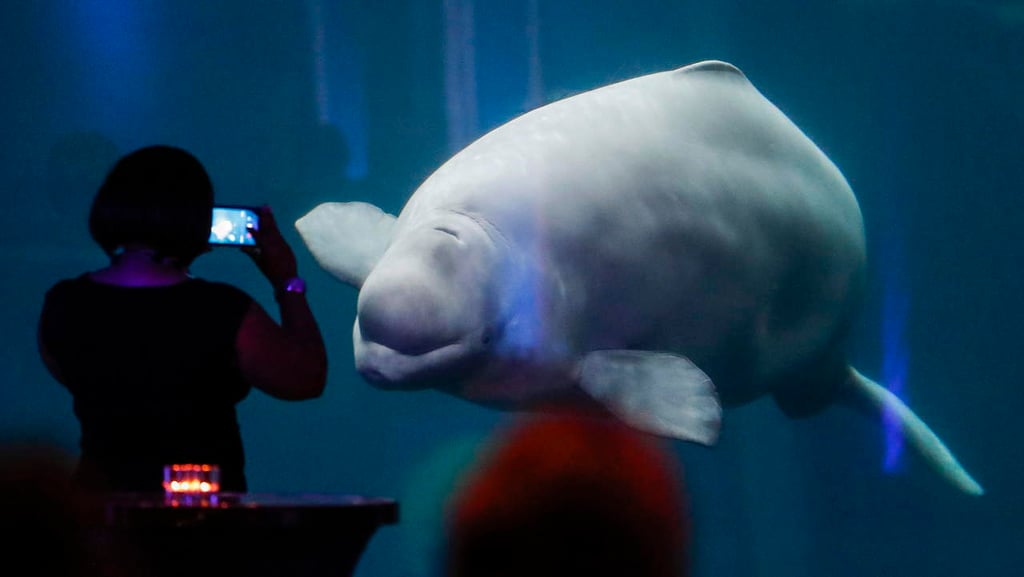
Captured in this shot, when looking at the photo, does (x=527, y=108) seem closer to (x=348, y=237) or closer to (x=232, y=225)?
(x=348, y=237)

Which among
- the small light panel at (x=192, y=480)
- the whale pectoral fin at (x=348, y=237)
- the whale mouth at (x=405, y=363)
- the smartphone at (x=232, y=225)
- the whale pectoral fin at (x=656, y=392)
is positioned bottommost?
the whale pectoral fin at (x=656, y=392)

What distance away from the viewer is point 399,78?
1633 cm

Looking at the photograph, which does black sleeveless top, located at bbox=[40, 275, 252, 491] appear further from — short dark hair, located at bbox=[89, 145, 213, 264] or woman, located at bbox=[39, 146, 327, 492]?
short dark hair, located at bbox=[89, 145, 213, 264]

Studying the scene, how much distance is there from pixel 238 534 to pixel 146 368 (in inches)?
34.0

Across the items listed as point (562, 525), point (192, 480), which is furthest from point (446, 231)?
point (562, 525)

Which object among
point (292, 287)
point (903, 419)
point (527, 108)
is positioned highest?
point (292, 287)

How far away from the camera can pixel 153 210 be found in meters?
2.87

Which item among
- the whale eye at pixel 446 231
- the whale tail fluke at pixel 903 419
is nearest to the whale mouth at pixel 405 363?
the whale eye at pixel 446 231

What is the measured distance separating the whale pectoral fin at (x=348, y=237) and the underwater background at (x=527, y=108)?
5837 mm

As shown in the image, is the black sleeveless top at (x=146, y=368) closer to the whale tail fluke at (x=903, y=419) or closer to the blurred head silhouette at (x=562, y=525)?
the blurred head silhouette at (x=562, y=525)

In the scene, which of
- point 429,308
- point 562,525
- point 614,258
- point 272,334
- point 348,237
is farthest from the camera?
point 348,237

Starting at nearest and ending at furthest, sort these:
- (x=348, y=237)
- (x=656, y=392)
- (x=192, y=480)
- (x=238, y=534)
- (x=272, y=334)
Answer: (x=238, y=534) → (x=192, y=480) → (x=272, y=334) → (x=656, y=392) → (x=348, y=237)

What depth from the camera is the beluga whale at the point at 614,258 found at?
5203 mm

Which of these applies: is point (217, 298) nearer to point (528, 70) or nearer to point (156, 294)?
point (156, 294)
